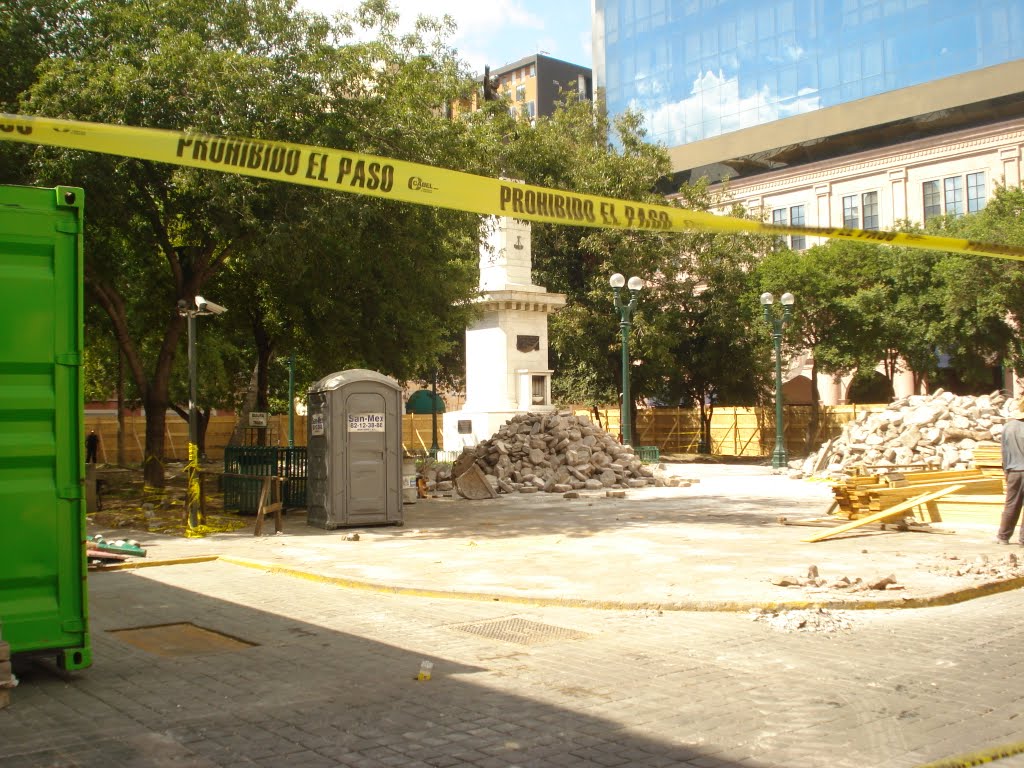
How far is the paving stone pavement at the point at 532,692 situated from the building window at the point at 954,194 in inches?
2067

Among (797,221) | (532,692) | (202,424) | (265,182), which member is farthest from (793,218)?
(532,692)

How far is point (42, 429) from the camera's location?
6.16 metres

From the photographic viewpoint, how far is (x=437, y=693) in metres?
6.06

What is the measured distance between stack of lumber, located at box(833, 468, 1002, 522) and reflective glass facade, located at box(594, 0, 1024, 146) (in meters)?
45.3

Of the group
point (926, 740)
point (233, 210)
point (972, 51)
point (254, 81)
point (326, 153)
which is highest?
point (972, 51)

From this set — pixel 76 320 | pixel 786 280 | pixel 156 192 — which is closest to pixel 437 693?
pixel 76 320

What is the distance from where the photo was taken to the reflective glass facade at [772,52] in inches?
2434

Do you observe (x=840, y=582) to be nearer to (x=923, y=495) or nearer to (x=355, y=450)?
(x=923, y=495)

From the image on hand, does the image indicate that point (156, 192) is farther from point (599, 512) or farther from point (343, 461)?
point (599, 512)

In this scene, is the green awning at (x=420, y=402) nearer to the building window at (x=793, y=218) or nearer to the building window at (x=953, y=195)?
the building window at (x=793, y=218)

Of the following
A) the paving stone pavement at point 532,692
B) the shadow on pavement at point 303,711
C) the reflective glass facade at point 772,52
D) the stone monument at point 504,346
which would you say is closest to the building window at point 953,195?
the reflective glass facade at point 772,52

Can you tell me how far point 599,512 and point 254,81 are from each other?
9347 mm

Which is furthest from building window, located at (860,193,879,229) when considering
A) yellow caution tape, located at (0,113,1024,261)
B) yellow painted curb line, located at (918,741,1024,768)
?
yellow painted curb line, located at (918,741,1024,768)

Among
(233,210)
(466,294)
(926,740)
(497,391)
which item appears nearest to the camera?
(926,740)
